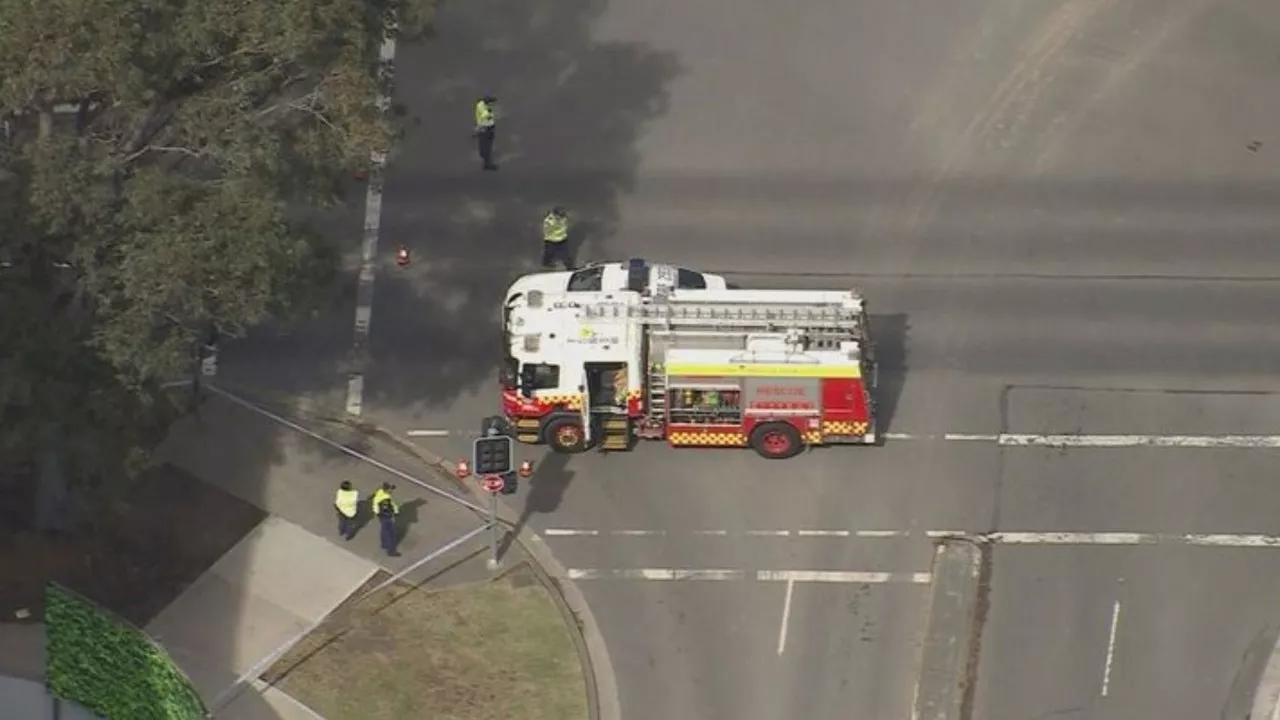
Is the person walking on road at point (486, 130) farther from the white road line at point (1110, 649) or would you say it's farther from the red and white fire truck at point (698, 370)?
the white road line at point (1110, 649)

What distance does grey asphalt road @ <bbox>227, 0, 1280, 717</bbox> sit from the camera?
36.2 m

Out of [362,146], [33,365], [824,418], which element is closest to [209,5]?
[362,146]

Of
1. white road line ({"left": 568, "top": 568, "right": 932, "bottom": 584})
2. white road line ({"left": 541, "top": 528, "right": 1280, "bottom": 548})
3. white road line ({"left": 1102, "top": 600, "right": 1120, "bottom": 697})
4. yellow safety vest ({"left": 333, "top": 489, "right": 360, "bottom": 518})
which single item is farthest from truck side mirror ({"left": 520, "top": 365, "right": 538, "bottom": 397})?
white road line ({"left": 1102, "top": 600, "right": 1120, "bottom": 697})

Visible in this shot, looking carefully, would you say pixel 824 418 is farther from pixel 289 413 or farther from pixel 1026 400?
pixel 289 413

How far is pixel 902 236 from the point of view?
42.0 meters

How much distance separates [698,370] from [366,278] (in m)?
8.88

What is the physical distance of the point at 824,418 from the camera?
1433 inches

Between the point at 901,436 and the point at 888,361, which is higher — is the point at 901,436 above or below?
below

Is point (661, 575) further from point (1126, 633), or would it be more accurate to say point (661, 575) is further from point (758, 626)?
point (1126, 633)

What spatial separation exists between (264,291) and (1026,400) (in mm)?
16791

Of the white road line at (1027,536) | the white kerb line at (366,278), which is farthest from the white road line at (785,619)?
the white kerb line at (366,278)

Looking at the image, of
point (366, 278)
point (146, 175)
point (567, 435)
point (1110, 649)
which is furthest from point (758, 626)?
point (146, 175)

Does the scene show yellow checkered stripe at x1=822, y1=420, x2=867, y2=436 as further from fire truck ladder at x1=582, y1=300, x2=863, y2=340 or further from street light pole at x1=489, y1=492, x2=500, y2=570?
street light pole at x1=489, y1=492, x2=500, y2=570

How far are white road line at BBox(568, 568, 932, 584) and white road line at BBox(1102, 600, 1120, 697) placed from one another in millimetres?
3400
